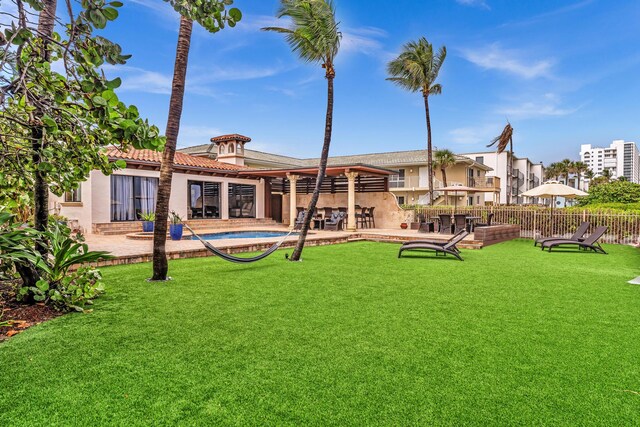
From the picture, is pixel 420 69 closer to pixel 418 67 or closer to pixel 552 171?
pixel 418 67

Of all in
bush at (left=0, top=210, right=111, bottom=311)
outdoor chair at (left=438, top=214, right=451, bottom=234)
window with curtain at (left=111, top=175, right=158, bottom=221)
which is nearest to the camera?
bush at (left=0, top=210, right=111, bottom=311)

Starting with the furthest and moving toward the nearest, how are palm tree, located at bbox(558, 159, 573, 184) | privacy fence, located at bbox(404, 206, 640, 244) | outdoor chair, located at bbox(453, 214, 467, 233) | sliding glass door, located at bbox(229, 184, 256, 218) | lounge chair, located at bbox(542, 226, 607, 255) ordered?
palm tree, located at bbox(558, 159, 573, 184) → sliding glass door, located at bbox(229, 184, 256, 218) → outdoor chair, located at bbox(453, 214, 467, 233) → privacy fence, located at bbox(404, 206, 640, 244) → lounge chair, located at bbox(542, 226, 607, 255)

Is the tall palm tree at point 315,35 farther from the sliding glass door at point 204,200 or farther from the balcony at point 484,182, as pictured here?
the balcony at point 484,182

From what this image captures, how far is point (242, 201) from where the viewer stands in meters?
22.2

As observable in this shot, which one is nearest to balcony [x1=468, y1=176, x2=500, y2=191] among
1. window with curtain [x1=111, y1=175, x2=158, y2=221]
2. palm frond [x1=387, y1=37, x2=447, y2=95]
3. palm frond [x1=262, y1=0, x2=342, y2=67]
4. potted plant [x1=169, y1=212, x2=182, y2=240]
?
palm frond [x1=387, y1=37, x2=447, y2=95]

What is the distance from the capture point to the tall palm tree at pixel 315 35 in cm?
906

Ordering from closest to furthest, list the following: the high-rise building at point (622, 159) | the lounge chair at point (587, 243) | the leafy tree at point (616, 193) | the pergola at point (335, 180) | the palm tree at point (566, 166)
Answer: the lounge chair at point (587, 243)
the pergola at point (335, 180)
the leafy tree at point (616, 193)
the palm tree at point (566, 166)
the high-rise building at point (622, 159)

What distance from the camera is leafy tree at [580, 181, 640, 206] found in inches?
792

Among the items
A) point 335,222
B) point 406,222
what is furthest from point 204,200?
point 406,222

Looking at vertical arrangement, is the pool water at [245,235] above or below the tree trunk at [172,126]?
below

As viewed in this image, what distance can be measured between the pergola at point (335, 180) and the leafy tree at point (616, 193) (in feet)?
36.9

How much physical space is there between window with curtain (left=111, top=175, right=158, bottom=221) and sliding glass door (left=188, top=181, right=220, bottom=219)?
2.21m

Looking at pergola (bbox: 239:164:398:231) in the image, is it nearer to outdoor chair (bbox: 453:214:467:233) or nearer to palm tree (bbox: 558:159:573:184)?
outdoor chair (bbox: 453:214:467:233)

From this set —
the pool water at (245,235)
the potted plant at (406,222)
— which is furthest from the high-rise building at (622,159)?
the pool water at (245,235)
